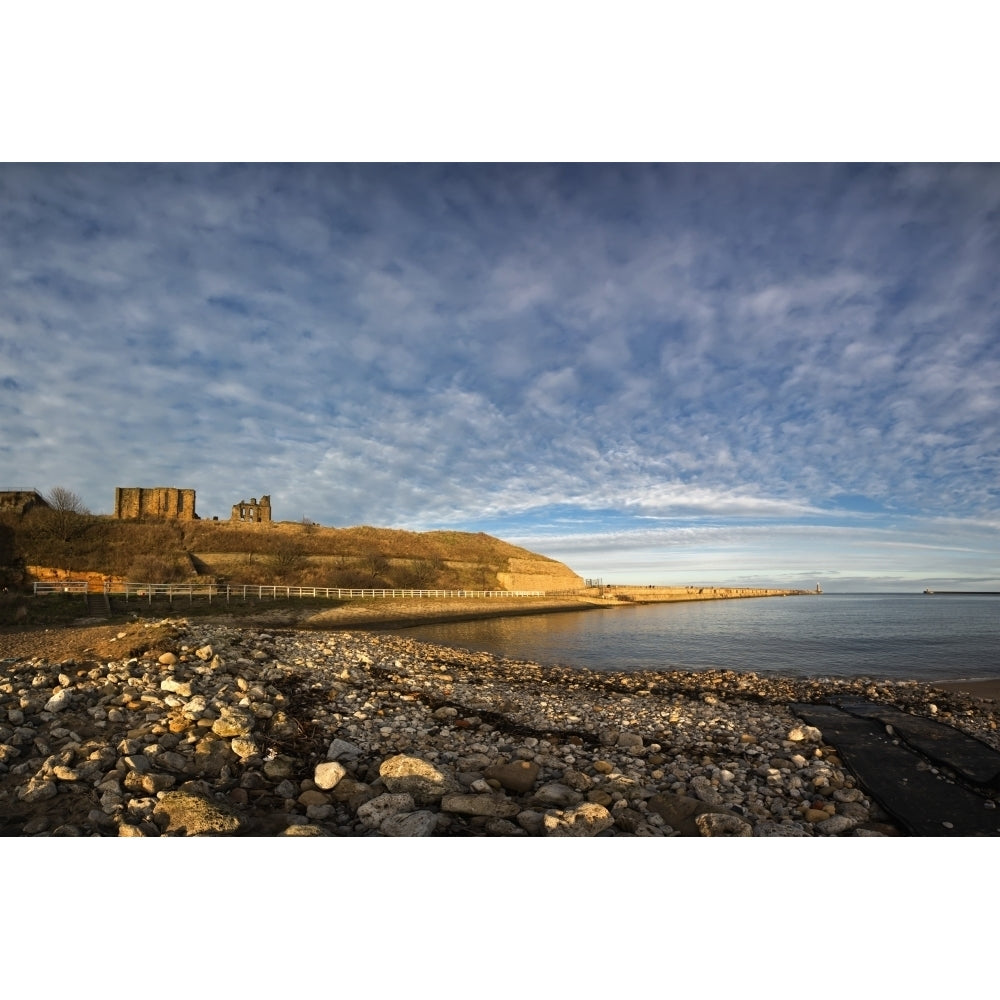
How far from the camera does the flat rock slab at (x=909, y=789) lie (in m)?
5.77

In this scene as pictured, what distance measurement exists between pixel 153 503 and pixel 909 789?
236ft

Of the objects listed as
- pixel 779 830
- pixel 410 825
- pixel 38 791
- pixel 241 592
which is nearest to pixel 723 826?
pixel 779 830

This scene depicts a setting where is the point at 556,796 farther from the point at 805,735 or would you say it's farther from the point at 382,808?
the point at 805,735

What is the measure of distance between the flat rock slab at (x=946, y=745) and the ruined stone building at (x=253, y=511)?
67.8 meters

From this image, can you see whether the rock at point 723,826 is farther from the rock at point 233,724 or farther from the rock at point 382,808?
the rock at point 233,724

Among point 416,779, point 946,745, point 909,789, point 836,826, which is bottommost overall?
point 946,745

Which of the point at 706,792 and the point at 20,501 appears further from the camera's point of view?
the point at 20,501

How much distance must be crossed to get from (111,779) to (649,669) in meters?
15.9

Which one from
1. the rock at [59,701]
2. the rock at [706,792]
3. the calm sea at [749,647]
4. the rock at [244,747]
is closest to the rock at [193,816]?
the rock at [244,747]

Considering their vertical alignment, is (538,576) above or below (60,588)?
below

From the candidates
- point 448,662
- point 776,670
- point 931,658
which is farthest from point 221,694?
point 931,658

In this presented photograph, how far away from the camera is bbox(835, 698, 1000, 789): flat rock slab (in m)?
7.16

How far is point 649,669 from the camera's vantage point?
1788 cm

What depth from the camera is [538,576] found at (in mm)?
70438
